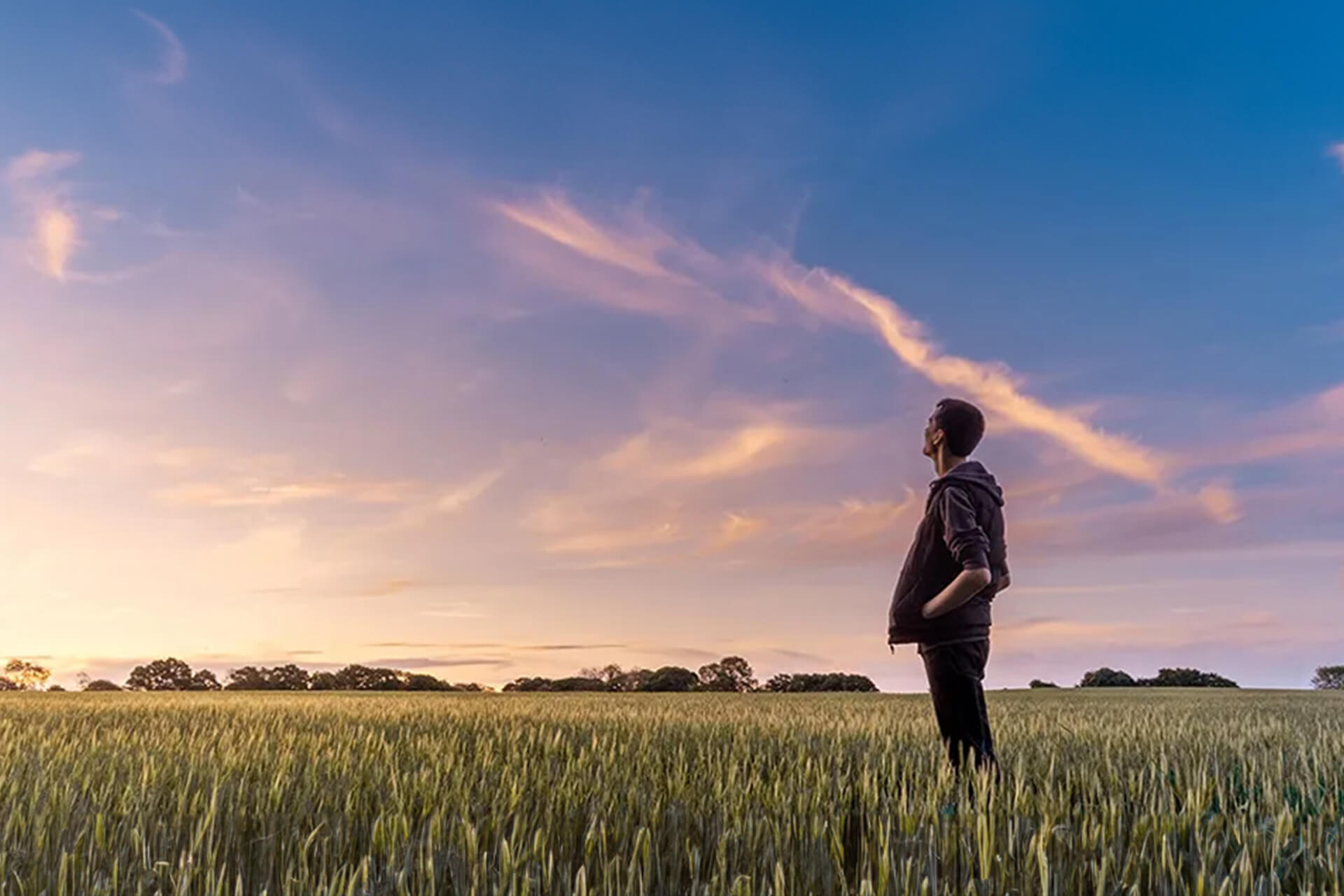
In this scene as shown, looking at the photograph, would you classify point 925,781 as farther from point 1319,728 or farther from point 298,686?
point 298,686

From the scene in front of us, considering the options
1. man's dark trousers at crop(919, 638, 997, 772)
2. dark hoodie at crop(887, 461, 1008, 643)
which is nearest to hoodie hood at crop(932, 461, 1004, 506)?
dark hoodie at crop(887, 461, 1008, 643)

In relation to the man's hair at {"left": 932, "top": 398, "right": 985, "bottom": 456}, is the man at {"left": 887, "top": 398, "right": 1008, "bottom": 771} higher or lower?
lower

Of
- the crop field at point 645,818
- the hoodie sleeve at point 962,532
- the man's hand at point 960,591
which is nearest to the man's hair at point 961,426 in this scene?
the hoodie sleeve at point 962,532

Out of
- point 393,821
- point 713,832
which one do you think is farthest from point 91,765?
point 713,832

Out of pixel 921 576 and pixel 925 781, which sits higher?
pixel 921 576

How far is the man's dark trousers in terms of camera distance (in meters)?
4.82

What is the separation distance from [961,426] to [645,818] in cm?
250

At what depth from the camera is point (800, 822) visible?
3.77m

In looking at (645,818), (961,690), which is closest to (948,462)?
(961,690)

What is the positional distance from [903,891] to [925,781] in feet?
9.74

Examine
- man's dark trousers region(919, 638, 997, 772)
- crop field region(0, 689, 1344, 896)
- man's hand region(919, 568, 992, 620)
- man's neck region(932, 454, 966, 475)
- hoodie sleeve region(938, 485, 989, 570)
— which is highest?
man's neck region(932, 454, 966, 475)

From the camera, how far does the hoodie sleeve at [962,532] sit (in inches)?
179

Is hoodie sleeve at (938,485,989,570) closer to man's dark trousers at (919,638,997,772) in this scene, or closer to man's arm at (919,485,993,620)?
man's arm at (919,485,993,620)

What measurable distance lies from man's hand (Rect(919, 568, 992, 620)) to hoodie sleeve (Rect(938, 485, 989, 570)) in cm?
3
